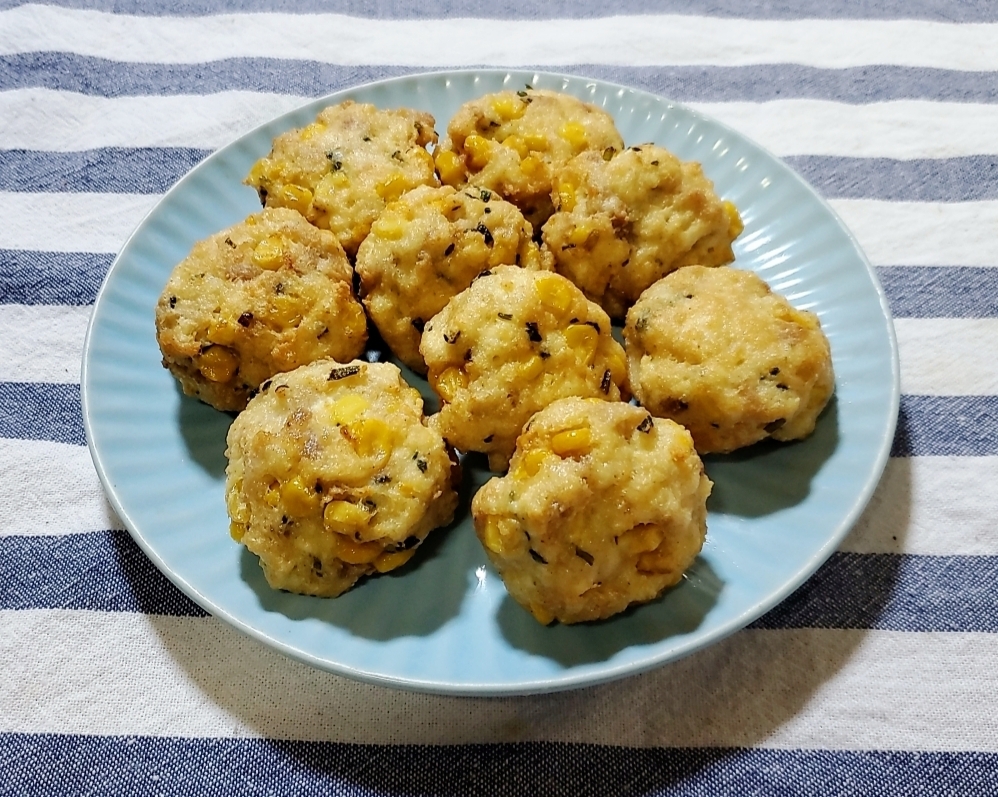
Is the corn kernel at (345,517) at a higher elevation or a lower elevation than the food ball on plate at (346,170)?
lower

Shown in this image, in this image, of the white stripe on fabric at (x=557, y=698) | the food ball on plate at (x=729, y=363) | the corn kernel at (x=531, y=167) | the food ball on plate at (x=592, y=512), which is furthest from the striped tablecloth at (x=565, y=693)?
the corn kernel at (x=531, y=167)

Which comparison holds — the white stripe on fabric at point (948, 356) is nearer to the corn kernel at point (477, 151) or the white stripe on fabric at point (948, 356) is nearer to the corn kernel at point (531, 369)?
the corn kernel at point (531, 369)

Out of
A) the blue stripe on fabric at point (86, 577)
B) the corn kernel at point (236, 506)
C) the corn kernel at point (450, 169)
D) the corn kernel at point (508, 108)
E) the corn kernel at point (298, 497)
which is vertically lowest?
the blue stripe on fabric at point (86, 577)

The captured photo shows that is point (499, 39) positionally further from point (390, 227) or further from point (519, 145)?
point (390, 227)

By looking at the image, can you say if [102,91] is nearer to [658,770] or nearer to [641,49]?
[641,49]

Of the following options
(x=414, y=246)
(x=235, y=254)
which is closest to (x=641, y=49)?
(x=414, y=246)

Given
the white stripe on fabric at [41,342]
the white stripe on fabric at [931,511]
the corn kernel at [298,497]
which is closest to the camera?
the corn kernel at [298,497]
